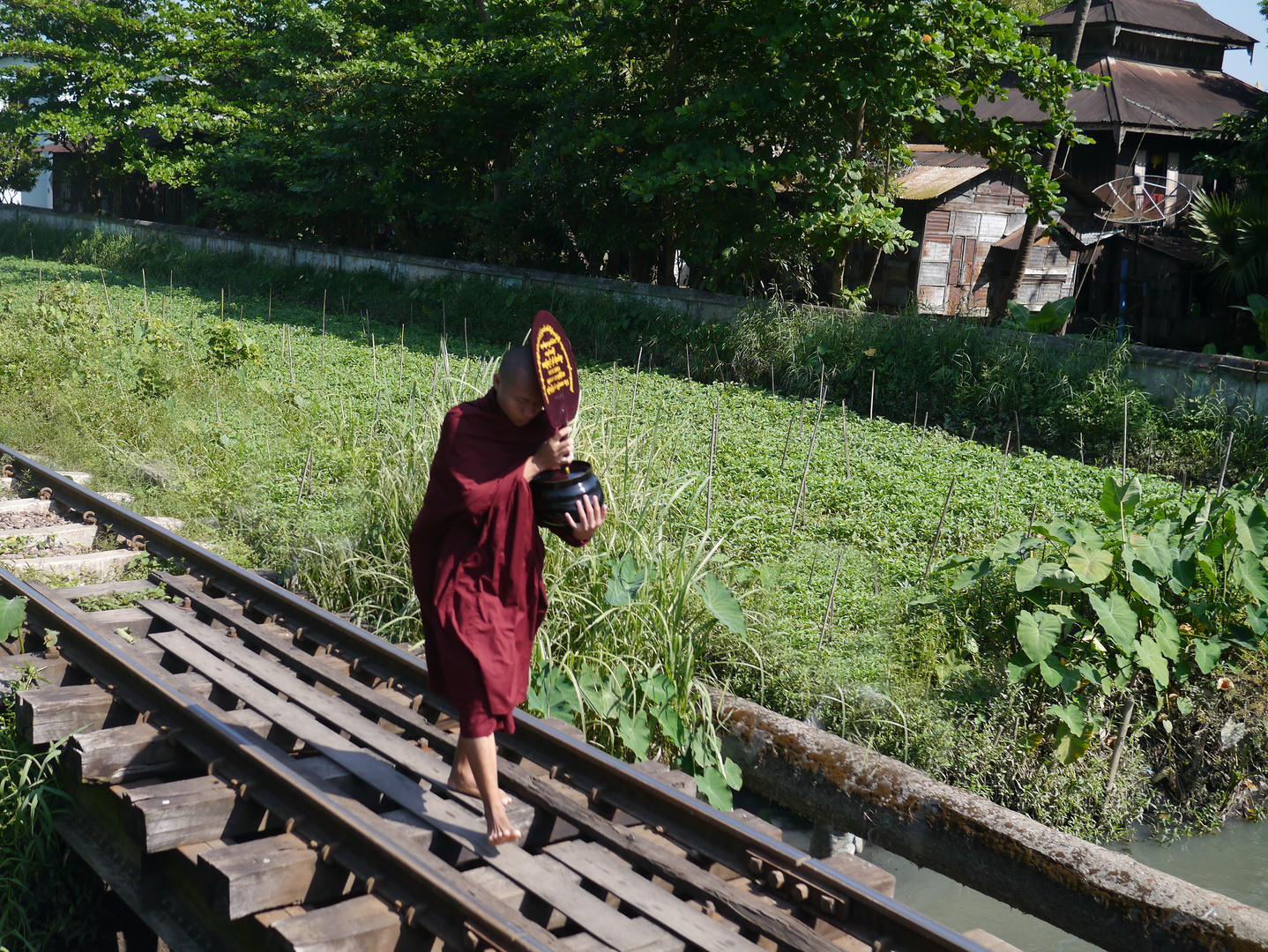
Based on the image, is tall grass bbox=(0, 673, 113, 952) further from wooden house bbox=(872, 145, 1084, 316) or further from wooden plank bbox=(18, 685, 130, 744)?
wooden house bbox=(872, 145, 1084, 316)

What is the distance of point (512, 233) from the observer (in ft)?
63.8

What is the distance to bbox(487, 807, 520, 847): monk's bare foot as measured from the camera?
3688 mm

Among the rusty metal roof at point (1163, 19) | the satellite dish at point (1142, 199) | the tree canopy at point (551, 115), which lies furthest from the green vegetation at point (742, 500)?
the rusty metal roof at point (1163, 19)

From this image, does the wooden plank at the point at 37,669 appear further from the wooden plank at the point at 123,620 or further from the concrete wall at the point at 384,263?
the concrete wall at the point at 384,263

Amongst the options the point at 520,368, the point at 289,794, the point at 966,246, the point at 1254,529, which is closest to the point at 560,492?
the point at 520,368

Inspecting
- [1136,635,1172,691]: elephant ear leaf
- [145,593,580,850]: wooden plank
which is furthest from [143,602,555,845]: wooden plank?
[1136,635,1172,691]: elephant ear leaf

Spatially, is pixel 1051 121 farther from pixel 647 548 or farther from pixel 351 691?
pixel 351 691

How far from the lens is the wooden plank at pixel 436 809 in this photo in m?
3.31

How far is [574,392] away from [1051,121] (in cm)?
1171

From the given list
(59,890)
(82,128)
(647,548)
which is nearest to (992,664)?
(647,548)

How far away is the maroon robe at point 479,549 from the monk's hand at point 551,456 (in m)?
0.03

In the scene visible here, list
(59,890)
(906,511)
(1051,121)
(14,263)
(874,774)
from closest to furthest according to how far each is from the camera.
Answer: (59,890) → (874,774) → (906,511) → (1051,121) → (14,263)

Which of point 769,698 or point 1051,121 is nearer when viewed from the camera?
point 769,698

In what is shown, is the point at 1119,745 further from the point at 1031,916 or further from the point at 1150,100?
the point at 1150,100
